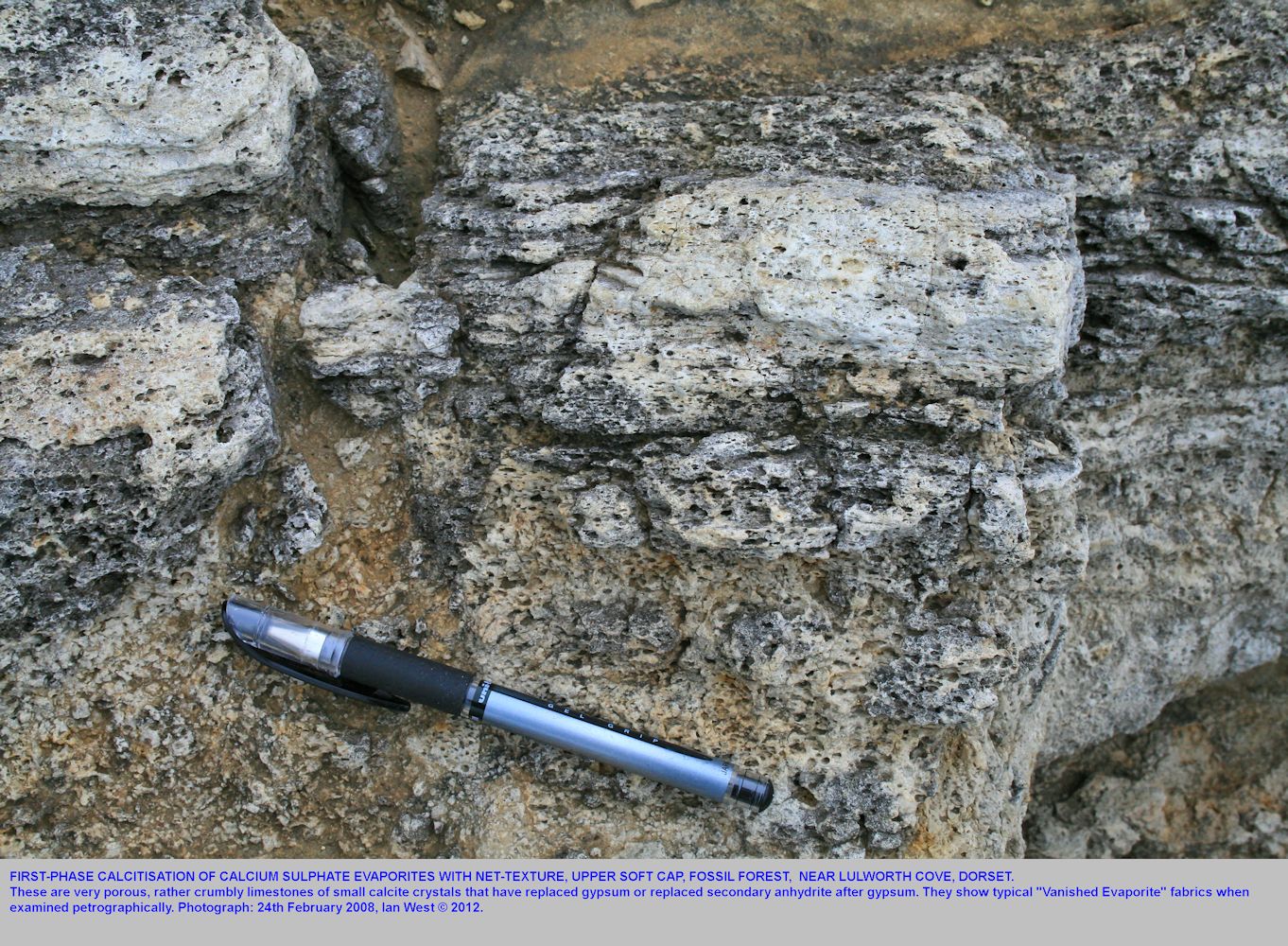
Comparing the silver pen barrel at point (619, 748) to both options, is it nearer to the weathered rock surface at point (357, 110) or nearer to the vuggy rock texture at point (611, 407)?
the vuggy rock texture at point (611, 407)

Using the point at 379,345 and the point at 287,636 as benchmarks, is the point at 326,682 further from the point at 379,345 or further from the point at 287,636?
the point at 379,345

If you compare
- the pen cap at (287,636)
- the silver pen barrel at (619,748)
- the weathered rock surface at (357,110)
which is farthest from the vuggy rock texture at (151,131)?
the silver pen barrel at (619,748)

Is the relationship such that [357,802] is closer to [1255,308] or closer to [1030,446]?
[1030,446]

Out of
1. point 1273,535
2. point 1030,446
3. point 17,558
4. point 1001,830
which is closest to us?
point 17,558

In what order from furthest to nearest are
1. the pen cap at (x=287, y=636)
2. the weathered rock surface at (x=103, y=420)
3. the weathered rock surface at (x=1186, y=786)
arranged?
the weathered rock surface at (x=1186, y=786), the pen cap at (x=287, y=636), the weathered rock surface at (x=103, y=420)

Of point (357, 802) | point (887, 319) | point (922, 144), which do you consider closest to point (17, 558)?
point (357, 802)

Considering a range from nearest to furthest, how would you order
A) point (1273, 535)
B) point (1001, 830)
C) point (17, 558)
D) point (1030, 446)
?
point (17, 558) → point (1030, 446) → point (1001, 830) → point (1273, 535)

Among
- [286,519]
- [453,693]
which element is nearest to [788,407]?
[453,693]
